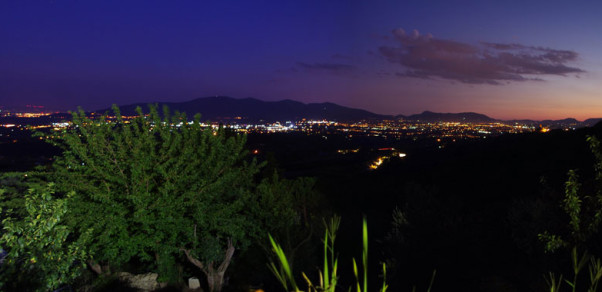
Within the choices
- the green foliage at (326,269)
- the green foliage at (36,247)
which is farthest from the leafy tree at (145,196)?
the green foliage at (326,269)

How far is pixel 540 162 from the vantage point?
134ft

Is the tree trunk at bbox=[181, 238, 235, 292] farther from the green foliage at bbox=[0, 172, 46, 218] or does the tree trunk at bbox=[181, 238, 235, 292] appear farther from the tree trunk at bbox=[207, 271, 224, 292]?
the green foliage at bbox=[0, 172, 46, 218]

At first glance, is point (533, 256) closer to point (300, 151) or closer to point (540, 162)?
A: point (540, 162)

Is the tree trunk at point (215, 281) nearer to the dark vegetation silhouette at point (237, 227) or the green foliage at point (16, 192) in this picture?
the dark vegetation silhouette at point (237, 227)

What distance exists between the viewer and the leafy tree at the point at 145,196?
10938 millimetres

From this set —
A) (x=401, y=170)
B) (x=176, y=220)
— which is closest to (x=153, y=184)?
(x=176, y=220)

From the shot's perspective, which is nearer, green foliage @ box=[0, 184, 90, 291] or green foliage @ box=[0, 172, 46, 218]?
green foliage @ box=[0, 184, 90, 291]

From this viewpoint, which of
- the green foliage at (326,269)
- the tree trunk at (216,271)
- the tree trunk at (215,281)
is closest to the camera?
the green foliage at (326,269)

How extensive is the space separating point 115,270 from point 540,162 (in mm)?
47429

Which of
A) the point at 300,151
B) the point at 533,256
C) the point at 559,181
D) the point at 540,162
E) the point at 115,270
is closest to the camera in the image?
the point at 115,270

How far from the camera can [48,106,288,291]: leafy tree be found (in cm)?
1094

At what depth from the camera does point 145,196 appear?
36.1 ft

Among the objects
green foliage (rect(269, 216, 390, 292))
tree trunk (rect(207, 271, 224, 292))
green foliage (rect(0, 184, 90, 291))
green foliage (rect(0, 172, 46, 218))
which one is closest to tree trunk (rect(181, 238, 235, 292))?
tree trunk (rect(207, 271, 224, 292))

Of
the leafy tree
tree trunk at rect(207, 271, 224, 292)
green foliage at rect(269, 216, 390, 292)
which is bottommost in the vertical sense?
tree trunk at rect(207, 271, 224, 292)
